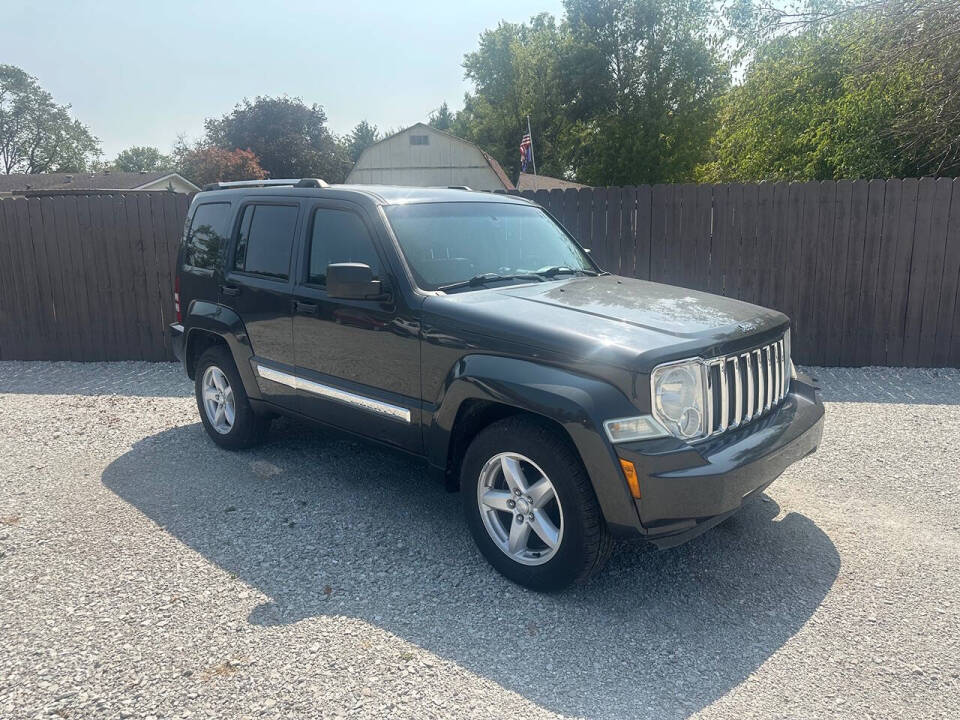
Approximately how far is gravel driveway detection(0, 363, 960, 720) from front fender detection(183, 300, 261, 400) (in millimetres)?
697

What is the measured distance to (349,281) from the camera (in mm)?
3934

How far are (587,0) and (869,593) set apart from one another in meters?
45.3

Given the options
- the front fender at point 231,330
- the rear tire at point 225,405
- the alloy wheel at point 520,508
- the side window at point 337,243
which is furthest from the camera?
the rear tire at point 225,405

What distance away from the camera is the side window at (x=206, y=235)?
5.61 metres

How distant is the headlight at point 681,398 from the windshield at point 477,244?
141 centimetres

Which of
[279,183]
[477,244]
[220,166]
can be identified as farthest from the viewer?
[220,166]

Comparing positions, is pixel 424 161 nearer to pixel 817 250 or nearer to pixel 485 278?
pixel 817 250

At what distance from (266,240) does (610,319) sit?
9.04 feet

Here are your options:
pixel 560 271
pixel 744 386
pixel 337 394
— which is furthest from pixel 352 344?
pixel 744 386

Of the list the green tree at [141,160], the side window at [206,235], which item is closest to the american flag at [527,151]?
the side window at [206,235]

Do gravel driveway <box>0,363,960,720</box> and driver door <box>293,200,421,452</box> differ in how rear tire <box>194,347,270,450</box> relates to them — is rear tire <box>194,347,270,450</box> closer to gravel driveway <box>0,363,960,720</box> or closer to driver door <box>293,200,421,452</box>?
gravel driveway <box>0,363,960,720</box>

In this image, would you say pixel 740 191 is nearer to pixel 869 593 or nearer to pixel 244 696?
pixel 869 593

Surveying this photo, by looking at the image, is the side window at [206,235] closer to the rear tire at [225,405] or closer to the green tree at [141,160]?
the rear tire at [225,405]

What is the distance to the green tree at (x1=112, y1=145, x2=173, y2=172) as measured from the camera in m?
99.7
